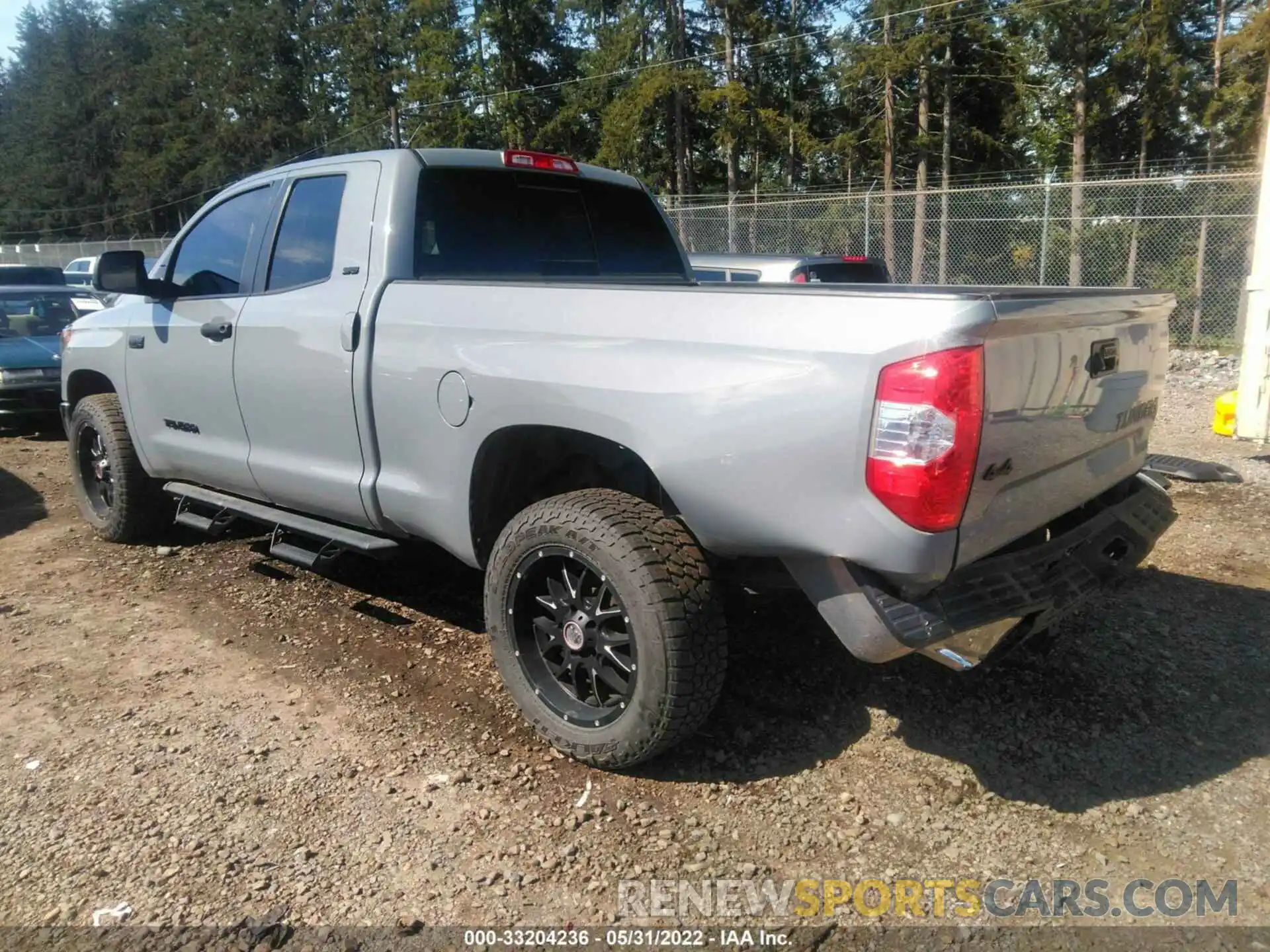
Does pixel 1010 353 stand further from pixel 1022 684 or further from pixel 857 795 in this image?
pixel 1022 684

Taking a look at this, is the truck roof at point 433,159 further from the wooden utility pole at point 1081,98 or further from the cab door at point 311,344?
the wooden utility pole at point 1081,98

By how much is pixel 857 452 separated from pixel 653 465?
64 cm

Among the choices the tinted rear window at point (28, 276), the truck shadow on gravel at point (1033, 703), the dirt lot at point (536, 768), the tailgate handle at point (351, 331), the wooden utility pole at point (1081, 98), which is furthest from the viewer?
the wooden utility pole at point (1081, 98)

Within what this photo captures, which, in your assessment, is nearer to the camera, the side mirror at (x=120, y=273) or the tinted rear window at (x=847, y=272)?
the side mirror at (x=120, y=273)

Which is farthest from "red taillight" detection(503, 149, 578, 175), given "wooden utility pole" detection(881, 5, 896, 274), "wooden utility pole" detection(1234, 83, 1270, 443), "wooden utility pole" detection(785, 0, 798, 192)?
"wooden utility pole" detection(785, 0, 798, 192)

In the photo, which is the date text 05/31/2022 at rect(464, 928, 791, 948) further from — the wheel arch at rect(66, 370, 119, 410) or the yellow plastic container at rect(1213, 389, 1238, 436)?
the yellow plastic container at rect(1213, 389, 1238, 436)

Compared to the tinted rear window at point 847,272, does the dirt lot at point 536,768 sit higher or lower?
lower

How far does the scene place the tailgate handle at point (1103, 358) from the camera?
292 cm

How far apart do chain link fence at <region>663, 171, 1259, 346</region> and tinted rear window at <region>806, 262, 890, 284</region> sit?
2839mm

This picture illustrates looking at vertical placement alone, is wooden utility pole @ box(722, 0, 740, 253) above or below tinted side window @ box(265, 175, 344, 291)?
above

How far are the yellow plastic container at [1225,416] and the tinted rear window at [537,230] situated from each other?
5610 millimetres

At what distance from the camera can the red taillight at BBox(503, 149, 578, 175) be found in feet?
13.9

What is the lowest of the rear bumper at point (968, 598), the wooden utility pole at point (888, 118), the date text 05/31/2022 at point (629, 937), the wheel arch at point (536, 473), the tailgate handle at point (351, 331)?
the date text 05/31/2022 at point (629, 937)

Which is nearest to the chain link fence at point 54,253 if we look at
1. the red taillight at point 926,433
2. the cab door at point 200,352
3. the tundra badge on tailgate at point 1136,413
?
the cab door at point 200,352
